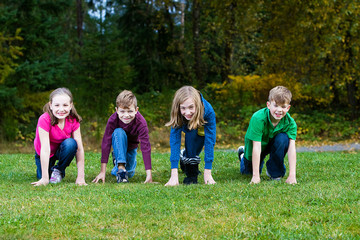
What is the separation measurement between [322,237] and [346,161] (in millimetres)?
4735

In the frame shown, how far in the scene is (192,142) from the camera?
215 inches

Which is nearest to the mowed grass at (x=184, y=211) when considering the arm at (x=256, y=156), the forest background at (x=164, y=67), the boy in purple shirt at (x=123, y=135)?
the arm at (x=256, y=156)

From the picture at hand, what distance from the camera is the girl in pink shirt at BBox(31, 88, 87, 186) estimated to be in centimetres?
526

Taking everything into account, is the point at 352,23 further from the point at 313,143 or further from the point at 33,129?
the point at 33,129

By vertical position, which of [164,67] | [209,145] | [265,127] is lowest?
[209,145]

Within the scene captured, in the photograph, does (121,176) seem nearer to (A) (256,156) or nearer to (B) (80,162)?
(B) (80,162)

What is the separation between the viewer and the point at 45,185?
205 inches

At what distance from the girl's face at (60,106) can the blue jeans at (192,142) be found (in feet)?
5.34

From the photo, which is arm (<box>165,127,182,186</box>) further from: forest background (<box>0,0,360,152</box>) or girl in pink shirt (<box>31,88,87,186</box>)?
forest background (<box>0,0,360,152</box>)

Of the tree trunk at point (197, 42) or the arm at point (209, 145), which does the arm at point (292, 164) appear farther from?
the tree trunk at point (197, 42)

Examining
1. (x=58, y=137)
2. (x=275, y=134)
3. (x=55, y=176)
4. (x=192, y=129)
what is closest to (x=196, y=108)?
(x=192, y=129)

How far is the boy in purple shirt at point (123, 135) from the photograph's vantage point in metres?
5.42

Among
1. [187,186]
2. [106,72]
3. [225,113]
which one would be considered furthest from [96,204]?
[225,113]

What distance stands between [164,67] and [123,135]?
15546mm
